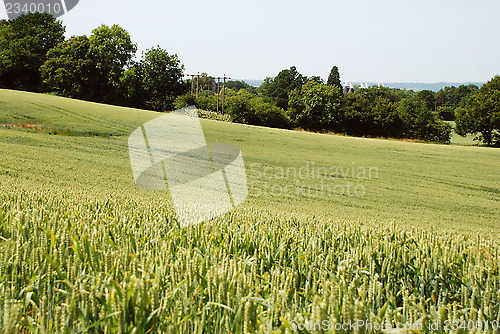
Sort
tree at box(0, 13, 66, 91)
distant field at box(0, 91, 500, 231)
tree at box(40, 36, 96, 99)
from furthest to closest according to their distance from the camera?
tree at box(0, 13, 66, 91) → tree at box(40, 36, 96, 99) → distant field at box(0, 91, 500, 231)

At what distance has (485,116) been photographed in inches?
2430

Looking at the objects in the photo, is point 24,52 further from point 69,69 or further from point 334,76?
point 334,76

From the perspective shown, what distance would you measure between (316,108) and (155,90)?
1295 inches

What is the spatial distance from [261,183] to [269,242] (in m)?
16.1

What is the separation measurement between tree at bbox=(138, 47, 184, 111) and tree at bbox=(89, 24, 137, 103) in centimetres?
372

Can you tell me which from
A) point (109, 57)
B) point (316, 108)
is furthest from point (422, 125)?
point (109, 57)

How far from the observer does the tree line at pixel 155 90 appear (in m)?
67.2

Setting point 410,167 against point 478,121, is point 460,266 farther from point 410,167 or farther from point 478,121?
point 478,121

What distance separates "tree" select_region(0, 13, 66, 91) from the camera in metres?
68.4
